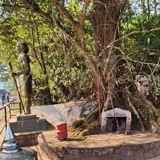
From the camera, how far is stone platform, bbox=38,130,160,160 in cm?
319

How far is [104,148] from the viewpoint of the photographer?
3188 mm

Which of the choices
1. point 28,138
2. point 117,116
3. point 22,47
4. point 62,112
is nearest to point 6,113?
point 28,138

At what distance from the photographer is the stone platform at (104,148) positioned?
319 centimetres

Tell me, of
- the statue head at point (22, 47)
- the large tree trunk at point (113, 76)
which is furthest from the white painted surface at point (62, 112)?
the statue head at point (22, 47)

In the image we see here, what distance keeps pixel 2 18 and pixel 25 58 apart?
77cm

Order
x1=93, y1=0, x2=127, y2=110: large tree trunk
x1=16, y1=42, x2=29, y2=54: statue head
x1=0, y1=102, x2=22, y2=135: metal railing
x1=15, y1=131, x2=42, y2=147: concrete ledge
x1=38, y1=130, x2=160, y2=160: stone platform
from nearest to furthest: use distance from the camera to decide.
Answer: x1=38, y1=130, x2=160, y2=160: stone platform → x1=93, y1=0, x2=127, y2=110: large tree trunk → x1=0, y1=102, x2=22, y2=135: metal railing → x1=15, y1=131, x2=42, y2=147: concrete ledge → x1=16, y1=42, x2=29, y2=54: statue head

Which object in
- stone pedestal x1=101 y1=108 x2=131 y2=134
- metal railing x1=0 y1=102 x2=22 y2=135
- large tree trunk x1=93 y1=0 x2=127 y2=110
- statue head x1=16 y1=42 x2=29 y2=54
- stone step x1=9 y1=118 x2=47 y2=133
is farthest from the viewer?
statue head x1=16 y1=42 x2=29 y2=54

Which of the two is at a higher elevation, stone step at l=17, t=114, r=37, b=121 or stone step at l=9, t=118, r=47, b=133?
stone step at l=17, t=114, r=37, b=121

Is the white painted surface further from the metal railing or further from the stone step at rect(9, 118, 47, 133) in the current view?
the metal railing

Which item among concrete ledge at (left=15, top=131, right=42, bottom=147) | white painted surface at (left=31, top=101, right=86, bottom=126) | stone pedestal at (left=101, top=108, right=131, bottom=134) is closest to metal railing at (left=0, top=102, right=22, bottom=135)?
concrete ledge at (left=15, top=131, right=42, bottom=147)

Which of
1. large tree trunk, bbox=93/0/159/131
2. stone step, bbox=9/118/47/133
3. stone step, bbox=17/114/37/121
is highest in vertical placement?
large tree trunk, bbox=93/0/159/131

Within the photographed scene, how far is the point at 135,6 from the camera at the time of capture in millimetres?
4469

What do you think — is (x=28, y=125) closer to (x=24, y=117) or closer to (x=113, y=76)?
(x=24, y=117)

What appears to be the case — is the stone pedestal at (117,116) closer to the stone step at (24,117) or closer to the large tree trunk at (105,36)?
the large tree trunk at (105,36)
